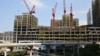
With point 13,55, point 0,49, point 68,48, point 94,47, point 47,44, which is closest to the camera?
point 13,55

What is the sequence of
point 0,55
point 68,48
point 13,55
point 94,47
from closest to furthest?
point 13,55 < point 94,47 < point 0,55 < point 68,48

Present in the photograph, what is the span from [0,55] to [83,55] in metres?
60.6

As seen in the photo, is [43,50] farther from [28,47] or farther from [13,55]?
[13,55]

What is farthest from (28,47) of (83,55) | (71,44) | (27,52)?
(83,55)

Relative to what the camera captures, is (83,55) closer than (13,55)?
Yes

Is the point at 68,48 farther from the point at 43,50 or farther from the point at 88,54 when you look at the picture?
the point at 88,54

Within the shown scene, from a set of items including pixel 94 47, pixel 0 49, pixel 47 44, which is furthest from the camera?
pixel 47 44

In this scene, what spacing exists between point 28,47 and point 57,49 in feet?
103

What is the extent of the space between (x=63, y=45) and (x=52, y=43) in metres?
6.53

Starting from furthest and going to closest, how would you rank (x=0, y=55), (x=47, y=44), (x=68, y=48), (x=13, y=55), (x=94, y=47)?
(x=68, y=48)
(x=47, y=44)
(x=0, y=55)
(x=94, y=47)
(x=13, y=55)

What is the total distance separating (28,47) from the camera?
5714 inches

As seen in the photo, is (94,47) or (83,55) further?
(94,47)

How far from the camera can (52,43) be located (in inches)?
6063

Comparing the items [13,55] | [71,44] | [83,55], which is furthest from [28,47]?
[83,55]
